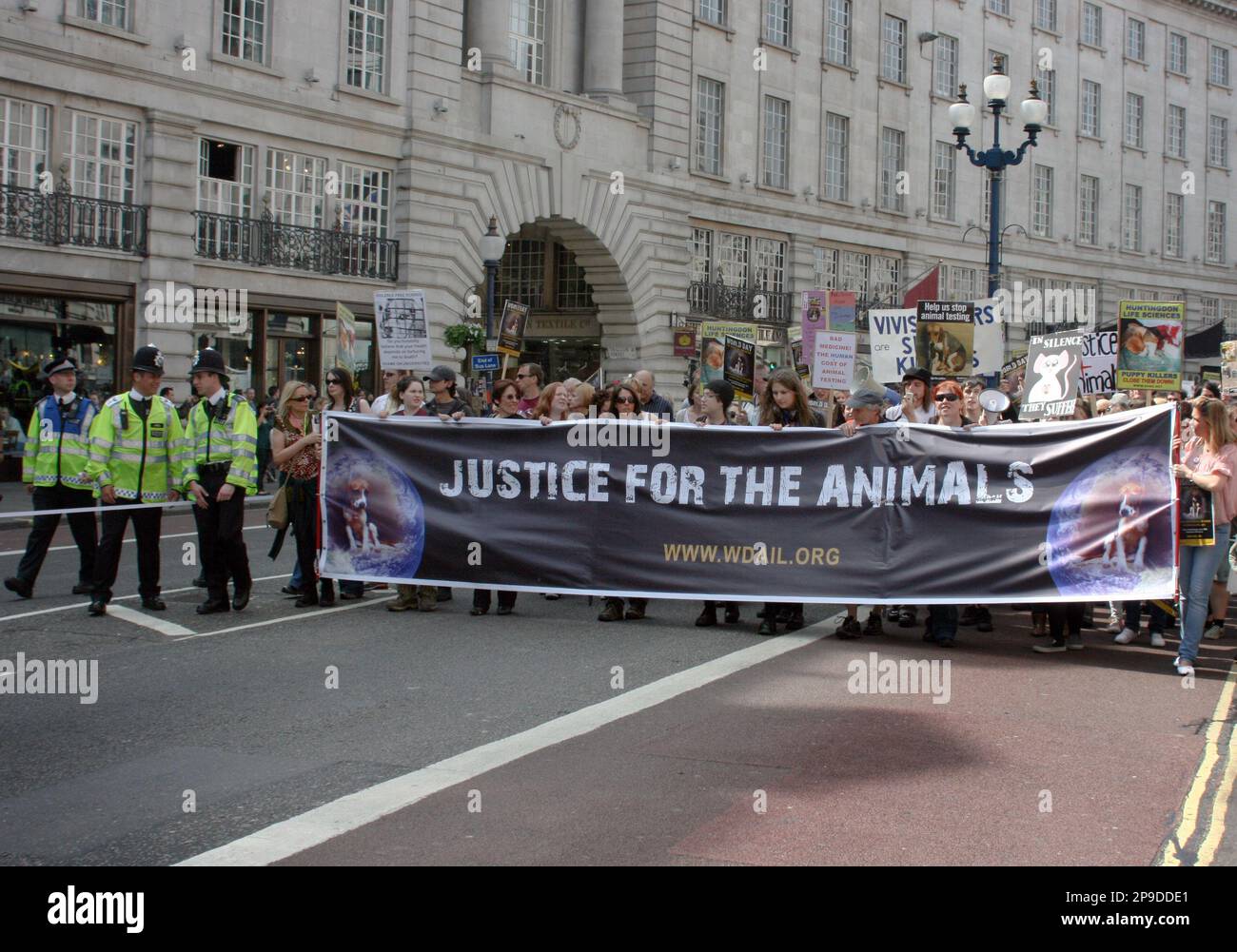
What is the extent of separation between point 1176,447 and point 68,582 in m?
9.76

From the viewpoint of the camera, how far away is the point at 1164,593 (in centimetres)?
972

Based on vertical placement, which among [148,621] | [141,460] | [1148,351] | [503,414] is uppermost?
[1148,351]

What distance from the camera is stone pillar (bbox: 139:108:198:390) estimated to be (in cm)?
2658

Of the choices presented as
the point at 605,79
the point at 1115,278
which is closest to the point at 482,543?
the point at 605,79

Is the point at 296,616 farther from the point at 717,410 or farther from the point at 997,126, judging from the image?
the point at 997,126

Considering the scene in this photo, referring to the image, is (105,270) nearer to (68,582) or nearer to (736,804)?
(68,582)

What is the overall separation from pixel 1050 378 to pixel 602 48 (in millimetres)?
26782

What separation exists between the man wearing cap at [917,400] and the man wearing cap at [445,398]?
365 centimetres

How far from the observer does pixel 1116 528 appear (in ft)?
32.8

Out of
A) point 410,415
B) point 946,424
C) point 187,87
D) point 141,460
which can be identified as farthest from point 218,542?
point 187,87

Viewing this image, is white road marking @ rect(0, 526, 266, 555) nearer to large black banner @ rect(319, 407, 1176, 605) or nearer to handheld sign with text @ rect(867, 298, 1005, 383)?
large black banner @ rect(319, 407, 1176, 605)

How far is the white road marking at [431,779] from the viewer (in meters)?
5.47

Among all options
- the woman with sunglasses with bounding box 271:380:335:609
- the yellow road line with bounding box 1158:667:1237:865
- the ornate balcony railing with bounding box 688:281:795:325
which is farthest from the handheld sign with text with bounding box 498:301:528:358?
the yellow road line with bounding box 1158:667:1237:865

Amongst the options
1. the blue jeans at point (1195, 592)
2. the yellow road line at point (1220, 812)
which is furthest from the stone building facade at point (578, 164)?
the yellow road line at point (1220, 812)
